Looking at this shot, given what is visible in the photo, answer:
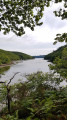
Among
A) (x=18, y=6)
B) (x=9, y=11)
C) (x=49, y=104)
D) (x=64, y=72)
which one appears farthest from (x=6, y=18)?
(x=64, y=72)

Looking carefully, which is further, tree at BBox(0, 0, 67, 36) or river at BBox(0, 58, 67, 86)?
river at BBox(0, 58, 67, 86)

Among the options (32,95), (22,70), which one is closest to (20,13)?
(32,95)

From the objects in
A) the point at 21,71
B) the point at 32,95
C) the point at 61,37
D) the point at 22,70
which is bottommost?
the point at 21,71

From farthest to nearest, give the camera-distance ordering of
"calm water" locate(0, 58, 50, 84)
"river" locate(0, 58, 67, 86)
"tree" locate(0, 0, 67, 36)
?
"calm water" locate(0, 58, 50, 84) → "river" locate(0, 58, 67, 86) → "tree" locate(0, 0, 67, 36)

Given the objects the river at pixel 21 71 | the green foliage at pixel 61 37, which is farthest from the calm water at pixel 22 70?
the green foliage at pixel 61 37

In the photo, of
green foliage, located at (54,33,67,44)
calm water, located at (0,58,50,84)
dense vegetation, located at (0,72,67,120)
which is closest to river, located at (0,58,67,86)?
calm water, located at (0,58,50,84)

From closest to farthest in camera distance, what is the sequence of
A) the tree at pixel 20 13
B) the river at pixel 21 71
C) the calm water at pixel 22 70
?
1. the tree at pixel 20 13
2. the river at pixel 21 71
3. the calm water at pixel 22 70

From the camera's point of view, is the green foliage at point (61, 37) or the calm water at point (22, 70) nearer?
the green foliage at point (61, 37)

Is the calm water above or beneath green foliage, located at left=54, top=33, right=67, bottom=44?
beneath

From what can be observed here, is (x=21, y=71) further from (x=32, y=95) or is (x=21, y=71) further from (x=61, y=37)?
(x=61, y=37)

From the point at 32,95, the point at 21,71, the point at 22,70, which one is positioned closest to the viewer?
the point at 32,95

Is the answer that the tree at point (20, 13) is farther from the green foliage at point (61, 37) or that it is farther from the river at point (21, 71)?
the river at point (21, 71)

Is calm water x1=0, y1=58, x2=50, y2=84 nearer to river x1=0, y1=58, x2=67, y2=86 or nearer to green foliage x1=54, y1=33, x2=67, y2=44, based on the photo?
river x1=0, y1=58, x2=67, y2=86

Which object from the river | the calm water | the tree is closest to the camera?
the tree
